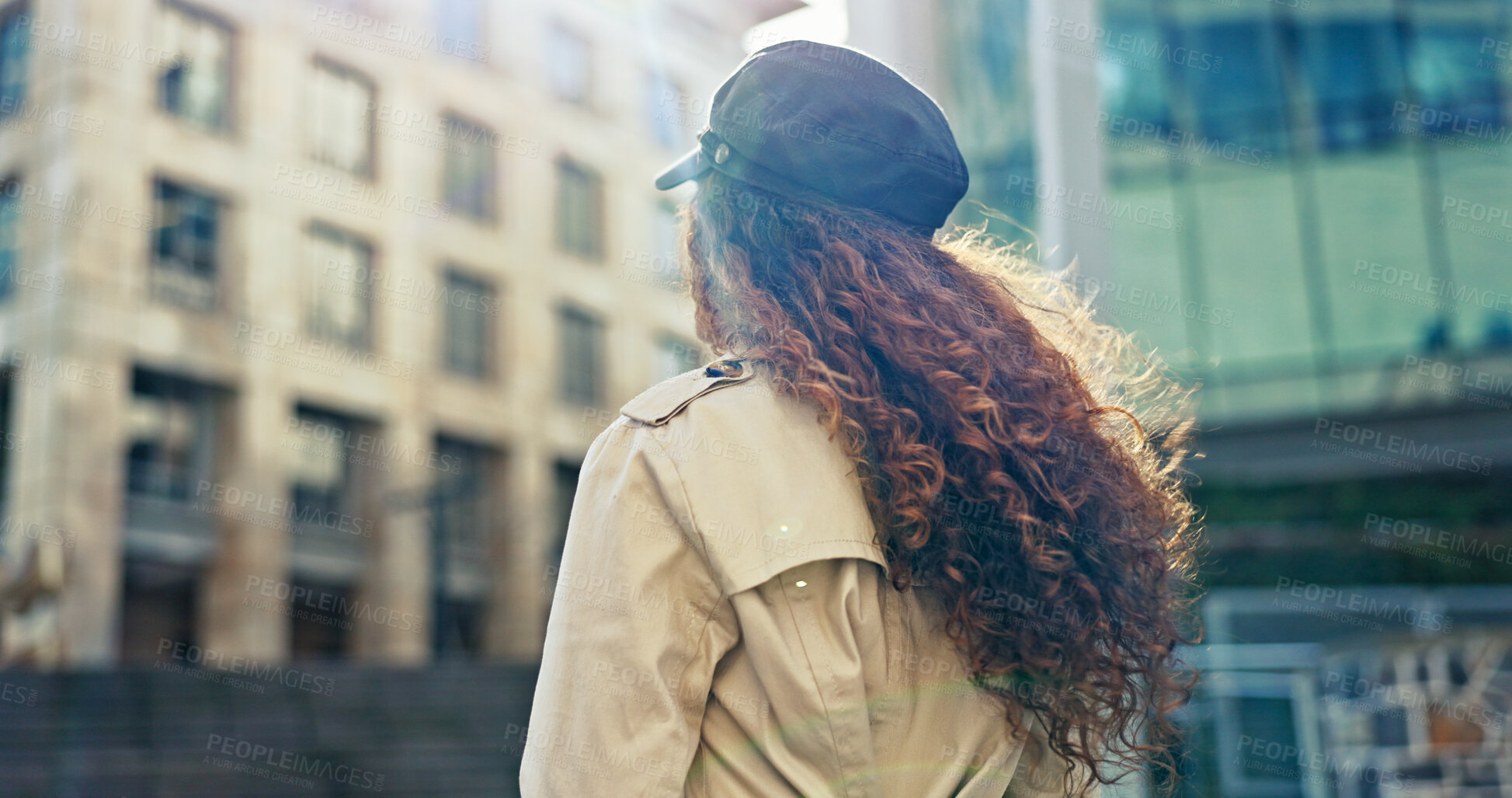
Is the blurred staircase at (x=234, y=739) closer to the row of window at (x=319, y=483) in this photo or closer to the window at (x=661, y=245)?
the row of window at (x=319, y=483)

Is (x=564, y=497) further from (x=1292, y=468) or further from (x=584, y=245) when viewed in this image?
(x=1292, y=468)

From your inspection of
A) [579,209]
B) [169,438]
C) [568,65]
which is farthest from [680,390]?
[568,65]

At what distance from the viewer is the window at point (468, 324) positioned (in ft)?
82.6

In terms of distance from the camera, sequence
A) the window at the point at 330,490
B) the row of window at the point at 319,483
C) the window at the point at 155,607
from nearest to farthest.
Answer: the window at the point at 155,607 < the row of window at the point at 319,483 < the window at the point at 330,490

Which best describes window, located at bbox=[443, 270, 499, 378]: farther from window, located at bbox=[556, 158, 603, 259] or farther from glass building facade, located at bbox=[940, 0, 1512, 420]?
glass building facade, located at bbox=[940, 0, 1512, 420]

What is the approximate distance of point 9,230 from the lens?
18.8 m

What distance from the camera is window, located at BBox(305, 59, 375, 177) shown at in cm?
2288

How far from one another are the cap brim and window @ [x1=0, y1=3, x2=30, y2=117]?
2107 centimetres

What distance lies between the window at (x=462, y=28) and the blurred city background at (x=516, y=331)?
0.33 ft

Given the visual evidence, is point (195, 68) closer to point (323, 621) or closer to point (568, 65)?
point (568, 65)

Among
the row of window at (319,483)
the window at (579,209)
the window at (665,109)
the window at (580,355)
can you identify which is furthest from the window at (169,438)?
the window at (665,109)

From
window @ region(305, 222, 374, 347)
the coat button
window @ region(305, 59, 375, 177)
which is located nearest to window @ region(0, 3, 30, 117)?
window @ region(305, 59, 375, 177)

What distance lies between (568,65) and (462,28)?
9.07ft

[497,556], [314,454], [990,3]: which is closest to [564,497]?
[497,556]
